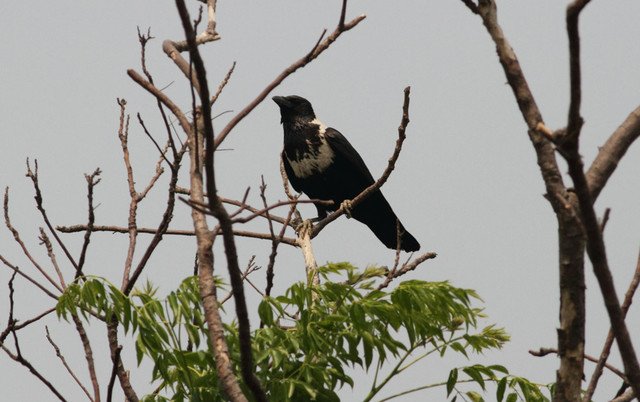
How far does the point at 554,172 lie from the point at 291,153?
5443 mm

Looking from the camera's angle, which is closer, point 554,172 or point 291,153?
point 554,172

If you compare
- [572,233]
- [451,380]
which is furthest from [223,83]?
[572,233]

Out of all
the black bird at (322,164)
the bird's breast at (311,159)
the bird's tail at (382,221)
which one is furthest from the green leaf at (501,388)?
the bird's tail at (382,221)

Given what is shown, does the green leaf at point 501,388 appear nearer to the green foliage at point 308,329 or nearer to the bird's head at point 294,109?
the green foliage at point 308,329

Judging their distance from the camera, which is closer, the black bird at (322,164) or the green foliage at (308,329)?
the green foliage at (308,329)

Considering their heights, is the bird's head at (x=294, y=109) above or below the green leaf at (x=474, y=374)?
above

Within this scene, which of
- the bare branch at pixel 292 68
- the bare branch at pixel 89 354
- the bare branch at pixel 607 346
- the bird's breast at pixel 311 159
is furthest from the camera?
the bird's breast at pixel 311 159

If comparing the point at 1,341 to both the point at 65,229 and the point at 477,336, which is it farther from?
the point at 477,336

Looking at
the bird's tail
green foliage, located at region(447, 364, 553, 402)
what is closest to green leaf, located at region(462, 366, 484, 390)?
green foliage, located at region(447, 364, 553, 402)

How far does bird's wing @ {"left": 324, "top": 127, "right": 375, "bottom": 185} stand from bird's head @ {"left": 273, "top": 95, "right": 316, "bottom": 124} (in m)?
0.30

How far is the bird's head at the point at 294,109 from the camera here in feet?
24.9

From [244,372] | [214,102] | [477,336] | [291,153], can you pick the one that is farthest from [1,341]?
[291,153]

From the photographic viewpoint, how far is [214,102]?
440cm

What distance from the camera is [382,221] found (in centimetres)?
779
